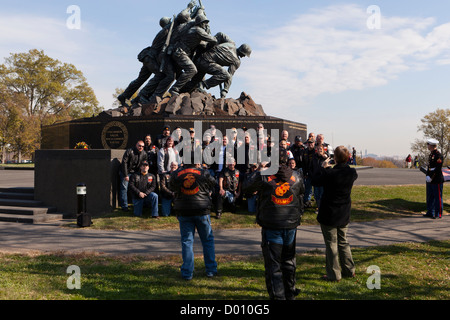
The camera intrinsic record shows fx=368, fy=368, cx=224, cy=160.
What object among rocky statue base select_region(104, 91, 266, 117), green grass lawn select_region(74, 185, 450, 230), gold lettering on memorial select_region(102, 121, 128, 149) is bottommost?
green grass lawn select_region(74, 185, 450, 230)

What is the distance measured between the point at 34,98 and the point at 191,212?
56.7 m

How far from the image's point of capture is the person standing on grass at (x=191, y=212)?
17.6 feet

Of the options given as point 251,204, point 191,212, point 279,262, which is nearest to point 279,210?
point 279,262

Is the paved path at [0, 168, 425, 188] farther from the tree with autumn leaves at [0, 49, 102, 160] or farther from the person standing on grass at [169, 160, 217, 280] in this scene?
the tree with autumn leaves at [0, 49, 102, 160]

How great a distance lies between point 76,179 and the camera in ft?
37.3

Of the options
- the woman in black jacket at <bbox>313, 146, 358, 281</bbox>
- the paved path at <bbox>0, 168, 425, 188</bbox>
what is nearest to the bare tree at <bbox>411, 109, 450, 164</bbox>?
the paved path at <bbox>0, 168, 425, 188</bbox>

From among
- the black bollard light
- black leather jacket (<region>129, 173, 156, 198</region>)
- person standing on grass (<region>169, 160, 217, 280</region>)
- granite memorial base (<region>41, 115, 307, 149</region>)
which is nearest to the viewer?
person standing on grass (<region>169, 160, 217, 280</region>)

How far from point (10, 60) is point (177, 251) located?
185ft

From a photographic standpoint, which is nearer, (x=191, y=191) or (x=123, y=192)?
(x=191, y=191)

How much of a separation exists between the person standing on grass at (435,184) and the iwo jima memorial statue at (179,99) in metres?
6.47

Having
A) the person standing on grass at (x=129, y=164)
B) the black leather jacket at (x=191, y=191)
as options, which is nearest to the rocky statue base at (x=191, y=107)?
the person standing on grass at (x=129, y=164)

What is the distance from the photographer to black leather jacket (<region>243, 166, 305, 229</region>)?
447 centimetres

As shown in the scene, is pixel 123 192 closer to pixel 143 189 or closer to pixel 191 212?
pixel 143 189

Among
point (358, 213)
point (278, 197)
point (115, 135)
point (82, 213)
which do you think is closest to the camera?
point (278, 197)
